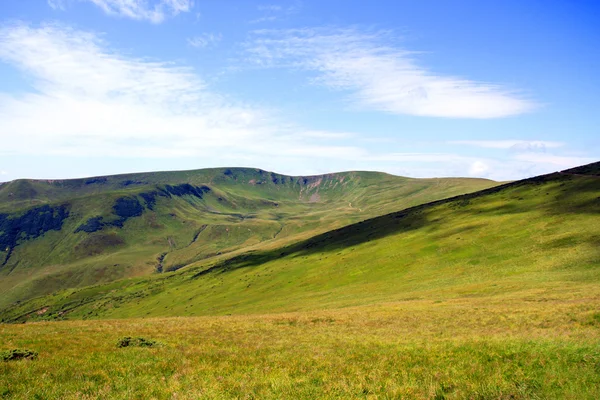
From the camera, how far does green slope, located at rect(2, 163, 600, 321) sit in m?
56.9

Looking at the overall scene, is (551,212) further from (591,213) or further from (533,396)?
(533,396)

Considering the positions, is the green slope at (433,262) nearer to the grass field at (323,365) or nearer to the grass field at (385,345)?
the grass field at (385,345)

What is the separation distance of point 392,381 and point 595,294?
113ft

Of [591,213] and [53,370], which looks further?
[591,213]

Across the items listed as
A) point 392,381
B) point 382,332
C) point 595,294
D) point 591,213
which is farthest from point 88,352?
point 591,213

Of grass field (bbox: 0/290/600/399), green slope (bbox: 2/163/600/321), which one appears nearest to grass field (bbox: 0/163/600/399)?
grass field (bbox: 0/290/600/399)

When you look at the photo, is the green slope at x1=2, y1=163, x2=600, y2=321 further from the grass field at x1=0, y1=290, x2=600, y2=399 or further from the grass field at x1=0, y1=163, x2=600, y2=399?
the grass field at x1=0, y1=290, x2=600, y2=399

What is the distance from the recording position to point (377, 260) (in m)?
95.4

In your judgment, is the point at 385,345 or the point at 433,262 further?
the point at 433,262

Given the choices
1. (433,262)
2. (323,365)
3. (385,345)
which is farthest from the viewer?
(433,262)

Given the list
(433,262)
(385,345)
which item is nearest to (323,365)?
(385,345)

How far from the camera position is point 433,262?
80750 millimetres

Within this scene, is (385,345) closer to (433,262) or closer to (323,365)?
(323,365)

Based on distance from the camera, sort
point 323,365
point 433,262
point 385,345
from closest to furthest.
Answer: point 323,365 < point 385,345 < point 433,262
